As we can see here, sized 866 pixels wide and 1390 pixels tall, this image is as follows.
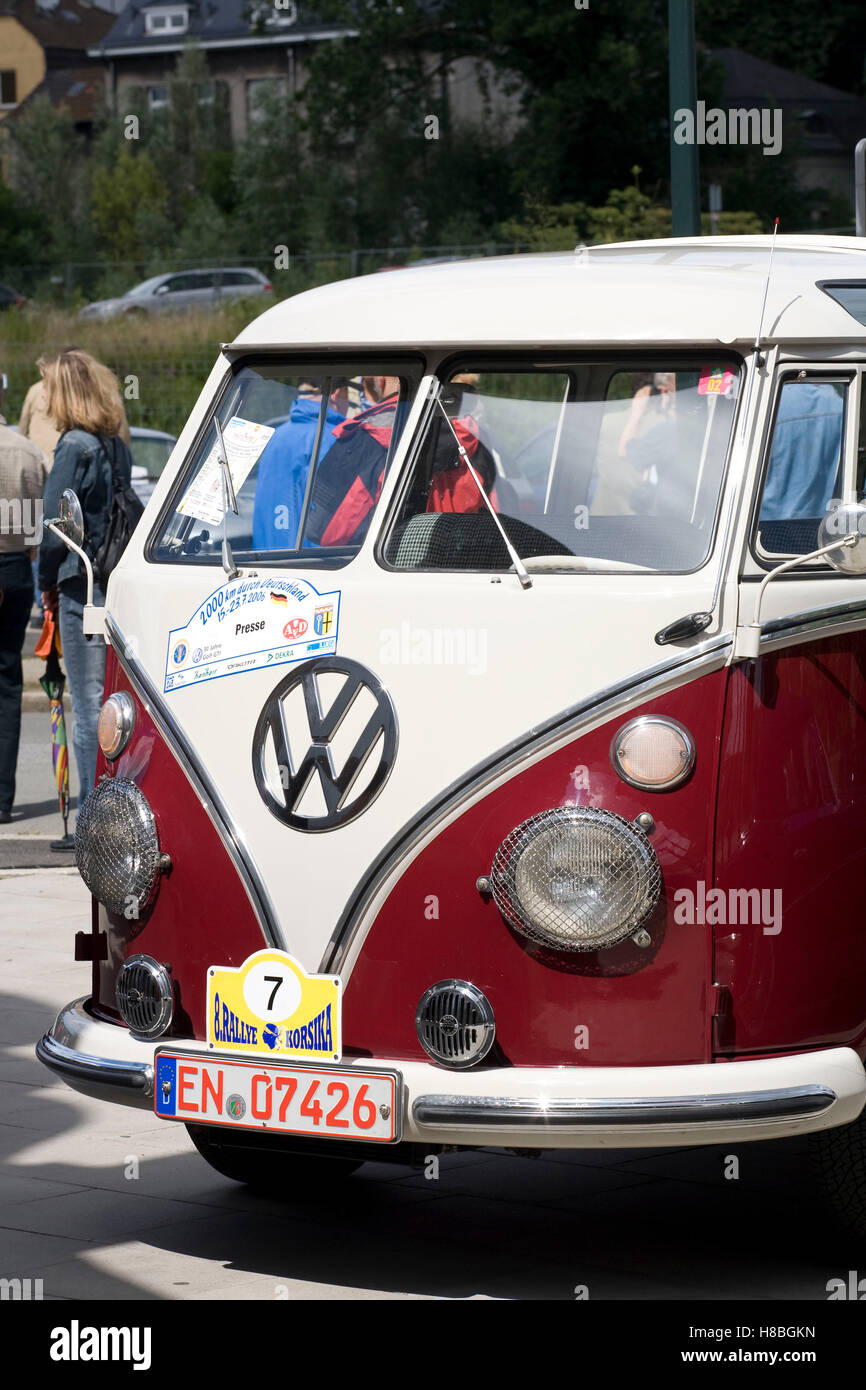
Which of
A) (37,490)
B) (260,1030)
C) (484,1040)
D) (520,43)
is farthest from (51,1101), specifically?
(520,43)

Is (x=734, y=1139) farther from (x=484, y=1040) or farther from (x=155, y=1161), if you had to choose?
(x=155, y=1161)

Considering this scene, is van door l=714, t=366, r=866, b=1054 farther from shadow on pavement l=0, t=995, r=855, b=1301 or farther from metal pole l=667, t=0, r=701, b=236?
metal pole l=667, t=0, r=701, b=236

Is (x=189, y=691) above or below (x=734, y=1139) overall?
above

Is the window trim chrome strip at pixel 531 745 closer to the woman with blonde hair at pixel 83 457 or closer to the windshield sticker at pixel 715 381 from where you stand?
the windshield sticker at pixel 715 381

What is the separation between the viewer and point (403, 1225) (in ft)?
18.1

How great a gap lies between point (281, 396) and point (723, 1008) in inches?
78.3

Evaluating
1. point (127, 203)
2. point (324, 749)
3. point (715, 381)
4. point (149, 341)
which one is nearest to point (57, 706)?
point (324, 749)

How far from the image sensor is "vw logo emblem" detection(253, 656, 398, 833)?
486 centimetres

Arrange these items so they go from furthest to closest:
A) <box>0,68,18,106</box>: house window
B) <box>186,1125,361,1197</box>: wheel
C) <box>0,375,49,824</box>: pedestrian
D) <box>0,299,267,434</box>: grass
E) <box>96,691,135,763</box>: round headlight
Answer: <box>0,68,18,106</box>: house window, <box>0,299,267,434</box>: grass, <box>0,375,49,824</box>: pedestrian, <box>186,1125,361,1197</box>: wheel, <box>96,691,135,763</box>: round headlight

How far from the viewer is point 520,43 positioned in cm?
4766

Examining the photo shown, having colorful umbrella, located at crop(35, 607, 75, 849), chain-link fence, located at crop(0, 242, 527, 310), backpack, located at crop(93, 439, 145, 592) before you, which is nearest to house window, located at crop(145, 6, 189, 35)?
chain-link fence, located at crop(0, 242, 527, 310)

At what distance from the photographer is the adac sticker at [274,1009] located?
4.83m

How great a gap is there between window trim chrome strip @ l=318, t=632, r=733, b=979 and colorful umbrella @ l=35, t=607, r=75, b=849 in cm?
550

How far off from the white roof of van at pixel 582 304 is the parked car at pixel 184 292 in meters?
27.5
